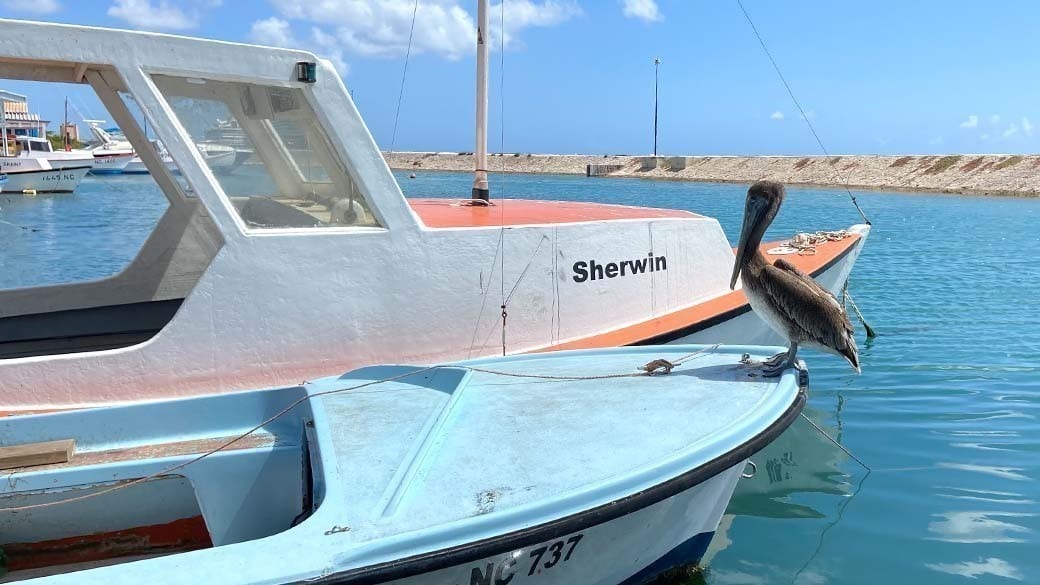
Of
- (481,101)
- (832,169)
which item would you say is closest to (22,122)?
(832,169)

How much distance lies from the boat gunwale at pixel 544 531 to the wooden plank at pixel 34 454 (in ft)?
6.39

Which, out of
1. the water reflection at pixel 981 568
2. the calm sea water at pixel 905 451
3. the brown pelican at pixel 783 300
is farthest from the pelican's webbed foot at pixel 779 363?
→ the water reflection at pixel 981 568

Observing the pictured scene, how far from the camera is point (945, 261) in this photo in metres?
17.8

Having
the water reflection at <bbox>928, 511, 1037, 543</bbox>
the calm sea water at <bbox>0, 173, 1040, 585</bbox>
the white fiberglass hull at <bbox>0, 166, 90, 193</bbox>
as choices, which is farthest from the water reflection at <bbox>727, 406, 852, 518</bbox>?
the white fiberglass hull at <bbox>0, 166, 90, 193</bbox>

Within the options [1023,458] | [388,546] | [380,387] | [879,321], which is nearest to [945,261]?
[879,321]

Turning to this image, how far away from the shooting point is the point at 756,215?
463 centimetres

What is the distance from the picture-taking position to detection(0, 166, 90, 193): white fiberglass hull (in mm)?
37463

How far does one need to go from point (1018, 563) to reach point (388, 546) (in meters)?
4.04

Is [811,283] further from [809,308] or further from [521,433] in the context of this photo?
[521,433]

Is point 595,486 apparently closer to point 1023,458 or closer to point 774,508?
point 774,508

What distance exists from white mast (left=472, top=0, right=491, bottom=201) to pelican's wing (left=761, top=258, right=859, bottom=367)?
3.58 m

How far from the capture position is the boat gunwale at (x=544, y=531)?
2.75 m

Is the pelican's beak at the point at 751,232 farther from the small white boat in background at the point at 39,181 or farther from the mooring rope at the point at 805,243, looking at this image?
the small white boat in background at the point at 39,181

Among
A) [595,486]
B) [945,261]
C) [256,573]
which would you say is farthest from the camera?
[945,261]
